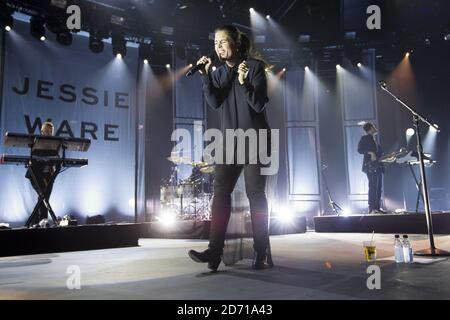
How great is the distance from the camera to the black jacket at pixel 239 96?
7.30 feet

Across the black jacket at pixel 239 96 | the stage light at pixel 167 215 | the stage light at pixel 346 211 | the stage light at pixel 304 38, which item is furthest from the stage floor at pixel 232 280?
the stage light at pixel 304 38

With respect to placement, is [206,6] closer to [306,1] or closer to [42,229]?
[306,1]

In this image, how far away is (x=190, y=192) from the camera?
307 inches

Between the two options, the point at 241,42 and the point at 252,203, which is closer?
the point at 252,203

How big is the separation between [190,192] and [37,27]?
4477mm

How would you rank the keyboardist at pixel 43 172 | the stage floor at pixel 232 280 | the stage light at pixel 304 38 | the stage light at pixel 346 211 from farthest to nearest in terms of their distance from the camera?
the stage light at pixel 304 38, the stage light at pixel 346 211, the keyboardist at pixel 43 172, the stage floor at pixel 232 280

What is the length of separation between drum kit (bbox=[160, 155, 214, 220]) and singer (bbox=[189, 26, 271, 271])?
189 inches

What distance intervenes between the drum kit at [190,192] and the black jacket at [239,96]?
4.78m

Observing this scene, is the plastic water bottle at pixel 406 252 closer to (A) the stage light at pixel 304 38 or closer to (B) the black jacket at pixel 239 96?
(B) the black jacket at pixel 239 96

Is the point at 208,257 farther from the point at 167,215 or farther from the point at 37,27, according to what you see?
the point at 37,27

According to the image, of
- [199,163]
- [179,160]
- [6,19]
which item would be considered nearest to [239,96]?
[199,163]

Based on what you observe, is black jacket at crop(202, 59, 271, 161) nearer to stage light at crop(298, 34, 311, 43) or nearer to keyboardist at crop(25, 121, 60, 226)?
keyboardist at crop(25, 121, 60, 226)

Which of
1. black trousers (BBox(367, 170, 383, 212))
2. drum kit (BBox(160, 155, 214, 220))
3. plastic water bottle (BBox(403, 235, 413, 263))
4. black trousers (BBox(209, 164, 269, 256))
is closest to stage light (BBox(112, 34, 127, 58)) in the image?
drum kit (BBox(160, 155, 214, 220))
